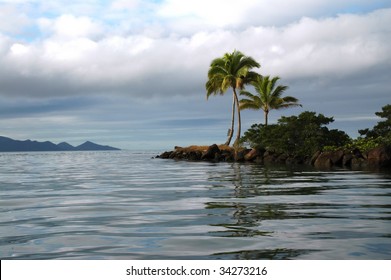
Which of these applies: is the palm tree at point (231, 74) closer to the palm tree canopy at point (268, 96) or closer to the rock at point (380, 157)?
the palm tree canopy at point (268, 96)

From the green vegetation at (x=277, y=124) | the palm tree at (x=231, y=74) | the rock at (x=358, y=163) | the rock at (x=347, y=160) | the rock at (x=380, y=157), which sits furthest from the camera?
the palm tree at (x=231, y=74)

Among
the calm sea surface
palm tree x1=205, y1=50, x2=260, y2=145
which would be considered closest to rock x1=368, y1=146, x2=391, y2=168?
the calm sea surface

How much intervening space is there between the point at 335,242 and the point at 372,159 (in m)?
20.5

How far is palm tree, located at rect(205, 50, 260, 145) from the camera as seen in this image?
4856 centimetres

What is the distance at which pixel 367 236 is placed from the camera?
6.14 m

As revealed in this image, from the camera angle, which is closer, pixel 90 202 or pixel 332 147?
pixel 90 202

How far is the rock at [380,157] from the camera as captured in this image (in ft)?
79.2

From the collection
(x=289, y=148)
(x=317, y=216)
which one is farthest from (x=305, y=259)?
(x=289, y=148)

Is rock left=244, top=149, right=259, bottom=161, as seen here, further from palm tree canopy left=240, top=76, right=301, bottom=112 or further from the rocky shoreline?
palm tree canopy left=240, top=76, right=301, bottom=112

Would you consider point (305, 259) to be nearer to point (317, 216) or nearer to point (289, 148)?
point (317, 216)

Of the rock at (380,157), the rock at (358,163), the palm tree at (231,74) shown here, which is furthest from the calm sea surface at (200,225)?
the palm tree at (231,74)

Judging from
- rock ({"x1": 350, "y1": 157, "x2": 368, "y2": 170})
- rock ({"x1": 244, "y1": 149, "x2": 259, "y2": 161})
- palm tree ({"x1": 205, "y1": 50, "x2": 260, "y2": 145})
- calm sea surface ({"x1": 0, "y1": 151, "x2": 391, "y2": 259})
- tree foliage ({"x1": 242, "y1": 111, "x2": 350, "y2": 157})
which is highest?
palm tree ({"x1": 205, "y1": 50, "x2": 260, "y2": 145})

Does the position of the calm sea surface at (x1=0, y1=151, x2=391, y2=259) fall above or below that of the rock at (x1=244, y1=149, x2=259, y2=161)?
below

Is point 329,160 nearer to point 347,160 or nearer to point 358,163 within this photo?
point 347,160
